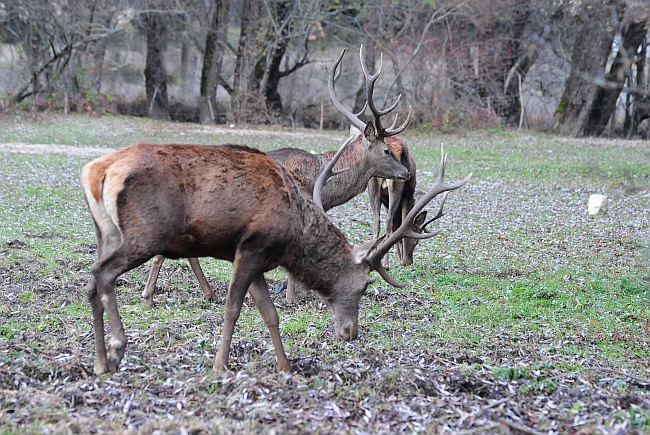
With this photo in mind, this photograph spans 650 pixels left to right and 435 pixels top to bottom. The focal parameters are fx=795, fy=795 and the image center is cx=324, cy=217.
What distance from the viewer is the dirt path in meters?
19.8

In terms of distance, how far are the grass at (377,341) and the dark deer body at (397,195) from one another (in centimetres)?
31

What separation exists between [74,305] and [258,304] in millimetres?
2288

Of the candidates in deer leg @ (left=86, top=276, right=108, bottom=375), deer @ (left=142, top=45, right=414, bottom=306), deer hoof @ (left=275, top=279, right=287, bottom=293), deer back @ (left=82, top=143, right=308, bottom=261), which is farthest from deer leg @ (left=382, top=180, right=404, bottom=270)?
deer leg @ (left=86, top=276, right=108, bottom=375)

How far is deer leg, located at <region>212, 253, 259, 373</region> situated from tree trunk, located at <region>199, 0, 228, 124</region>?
2539cm

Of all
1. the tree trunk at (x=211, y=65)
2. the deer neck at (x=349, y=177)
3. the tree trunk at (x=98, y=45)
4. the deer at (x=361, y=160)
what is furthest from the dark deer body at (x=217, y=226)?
the tree trunk at (x=211, y=65)

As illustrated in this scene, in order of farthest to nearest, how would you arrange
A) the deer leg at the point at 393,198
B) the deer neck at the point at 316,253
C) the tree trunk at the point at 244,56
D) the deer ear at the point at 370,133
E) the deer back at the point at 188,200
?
the tree trunk at the point at 244,56 < the deer leg at the point at 393,198 < the deer ear at the point at 370,133 < the deer neck at the point at 316,253 < the deer back at the point at 188,200

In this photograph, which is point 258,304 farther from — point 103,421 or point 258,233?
point 103,421

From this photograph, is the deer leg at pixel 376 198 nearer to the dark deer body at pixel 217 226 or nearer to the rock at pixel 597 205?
the dark deer body at pixel 217 226

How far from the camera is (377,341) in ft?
21.8

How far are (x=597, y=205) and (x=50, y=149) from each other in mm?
13456

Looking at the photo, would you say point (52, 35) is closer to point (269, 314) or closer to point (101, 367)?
point (269, 314)

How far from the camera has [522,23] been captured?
1224 inches

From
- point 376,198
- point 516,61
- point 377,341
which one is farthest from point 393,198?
point 516,61

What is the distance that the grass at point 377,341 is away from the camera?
183 inches
